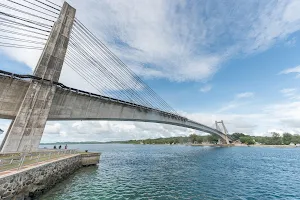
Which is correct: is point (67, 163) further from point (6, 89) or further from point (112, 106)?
point (112, 106)

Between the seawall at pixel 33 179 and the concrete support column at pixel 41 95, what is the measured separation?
16.6 ft

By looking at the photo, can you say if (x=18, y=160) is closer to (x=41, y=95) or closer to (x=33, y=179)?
(x=33, y=179)

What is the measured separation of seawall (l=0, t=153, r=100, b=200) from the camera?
1020cm

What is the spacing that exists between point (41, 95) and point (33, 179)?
1200 centimetres

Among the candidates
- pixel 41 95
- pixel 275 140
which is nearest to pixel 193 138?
pixel 275 140

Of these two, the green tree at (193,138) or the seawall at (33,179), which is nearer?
the seawall at (33,179)

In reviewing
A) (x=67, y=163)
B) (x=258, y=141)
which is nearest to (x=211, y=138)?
(x=258, y=141)

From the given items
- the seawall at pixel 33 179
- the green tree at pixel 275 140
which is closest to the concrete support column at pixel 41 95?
the seawall at pixel 33 179

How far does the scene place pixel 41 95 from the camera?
21.7m

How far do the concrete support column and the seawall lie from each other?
5.05 meters

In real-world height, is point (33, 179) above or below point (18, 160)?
below

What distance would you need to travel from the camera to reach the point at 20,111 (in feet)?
65.5

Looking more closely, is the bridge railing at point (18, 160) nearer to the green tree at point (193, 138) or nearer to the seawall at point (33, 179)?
the seawall at point (33, 179)

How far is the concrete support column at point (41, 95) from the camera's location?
1948cm
